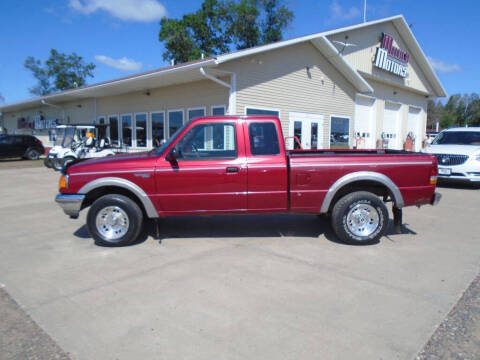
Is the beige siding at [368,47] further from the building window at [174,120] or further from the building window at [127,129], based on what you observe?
the building window at [127,129]

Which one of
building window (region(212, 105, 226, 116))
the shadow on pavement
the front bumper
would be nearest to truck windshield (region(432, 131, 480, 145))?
the shadow on pavement

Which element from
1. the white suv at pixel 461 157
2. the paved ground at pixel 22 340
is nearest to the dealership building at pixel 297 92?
the white suv at pixel 461 157

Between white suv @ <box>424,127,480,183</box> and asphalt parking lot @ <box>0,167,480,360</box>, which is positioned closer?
asphalt parking lot @ <box>0,167,480,360</box>

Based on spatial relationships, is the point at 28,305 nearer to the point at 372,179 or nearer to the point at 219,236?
the point at 219,236

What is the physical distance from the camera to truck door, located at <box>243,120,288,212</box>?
4863 millimetres

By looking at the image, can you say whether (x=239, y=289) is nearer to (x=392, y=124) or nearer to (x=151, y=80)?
(x=151, y=80)

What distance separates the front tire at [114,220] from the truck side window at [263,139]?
1940 mm

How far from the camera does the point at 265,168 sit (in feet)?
15.9

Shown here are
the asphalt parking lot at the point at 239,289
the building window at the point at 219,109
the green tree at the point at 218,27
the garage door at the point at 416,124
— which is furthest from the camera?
the green tree at the point at 218,27

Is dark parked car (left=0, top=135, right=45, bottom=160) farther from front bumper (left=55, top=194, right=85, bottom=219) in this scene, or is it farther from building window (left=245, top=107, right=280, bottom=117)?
front bumper (left=55, top=194, right=85, bottom=219)

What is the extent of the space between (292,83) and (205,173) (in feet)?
33.9

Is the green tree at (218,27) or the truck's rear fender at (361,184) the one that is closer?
the truck's rear fender at (361,184)

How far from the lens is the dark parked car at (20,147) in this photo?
1919 cm

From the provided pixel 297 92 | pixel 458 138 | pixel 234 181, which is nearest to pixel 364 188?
pixel 234 181
